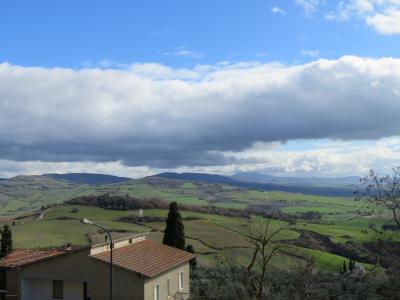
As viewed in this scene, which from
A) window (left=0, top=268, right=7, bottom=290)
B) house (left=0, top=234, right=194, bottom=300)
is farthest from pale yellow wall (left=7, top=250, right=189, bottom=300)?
window (left=0, top=268, right=7, bottom=290)

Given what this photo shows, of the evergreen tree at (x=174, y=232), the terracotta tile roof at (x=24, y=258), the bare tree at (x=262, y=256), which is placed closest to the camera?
Answer: the bare tree at (x=262, y=256)

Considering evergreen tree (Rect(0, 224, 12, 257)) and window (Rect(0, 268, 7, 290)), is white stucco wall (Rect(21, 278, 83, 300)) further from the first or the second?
evergreen tree (Rect(0, 224, 12, 257))

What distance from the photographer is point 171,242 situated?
5925cm

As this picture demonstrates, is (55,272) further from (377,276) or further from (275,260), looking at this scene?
(275,260)

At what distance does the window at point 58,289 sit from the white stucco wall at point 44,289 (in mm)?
220

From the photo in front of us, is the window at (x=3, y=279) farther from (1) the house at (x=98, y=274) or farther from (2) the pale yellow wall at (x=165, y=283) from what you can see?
(2) the pale yellow wall at (x=165, y=283)

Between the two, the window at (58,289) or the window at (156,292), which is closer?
the window at (156,292)

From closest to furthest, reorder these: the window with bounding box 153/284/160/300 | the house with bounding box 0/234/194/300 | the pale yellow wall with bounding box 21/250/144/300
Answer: the pale yellow wall with bounding box 21/250/144/300 < the house with bounding box 0/234/194/300 < the window with bounding box 153/284/160/300

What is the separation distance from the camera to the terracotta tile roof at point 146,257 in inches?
1372

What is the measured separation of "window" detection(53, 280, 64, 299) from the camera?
124 feet

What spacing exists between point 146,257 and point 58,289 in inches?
268

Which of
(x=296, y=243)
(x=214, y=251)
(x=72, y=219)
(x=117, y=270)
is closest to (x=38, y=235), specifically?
(x=72, y=219)

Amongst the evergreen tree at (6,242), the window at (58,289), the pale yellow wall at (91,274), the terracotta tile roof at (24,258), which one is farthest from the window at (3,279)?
the evergreen tree at (6,242)

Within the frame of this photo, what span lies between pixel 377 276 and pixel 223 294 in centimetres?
1577
